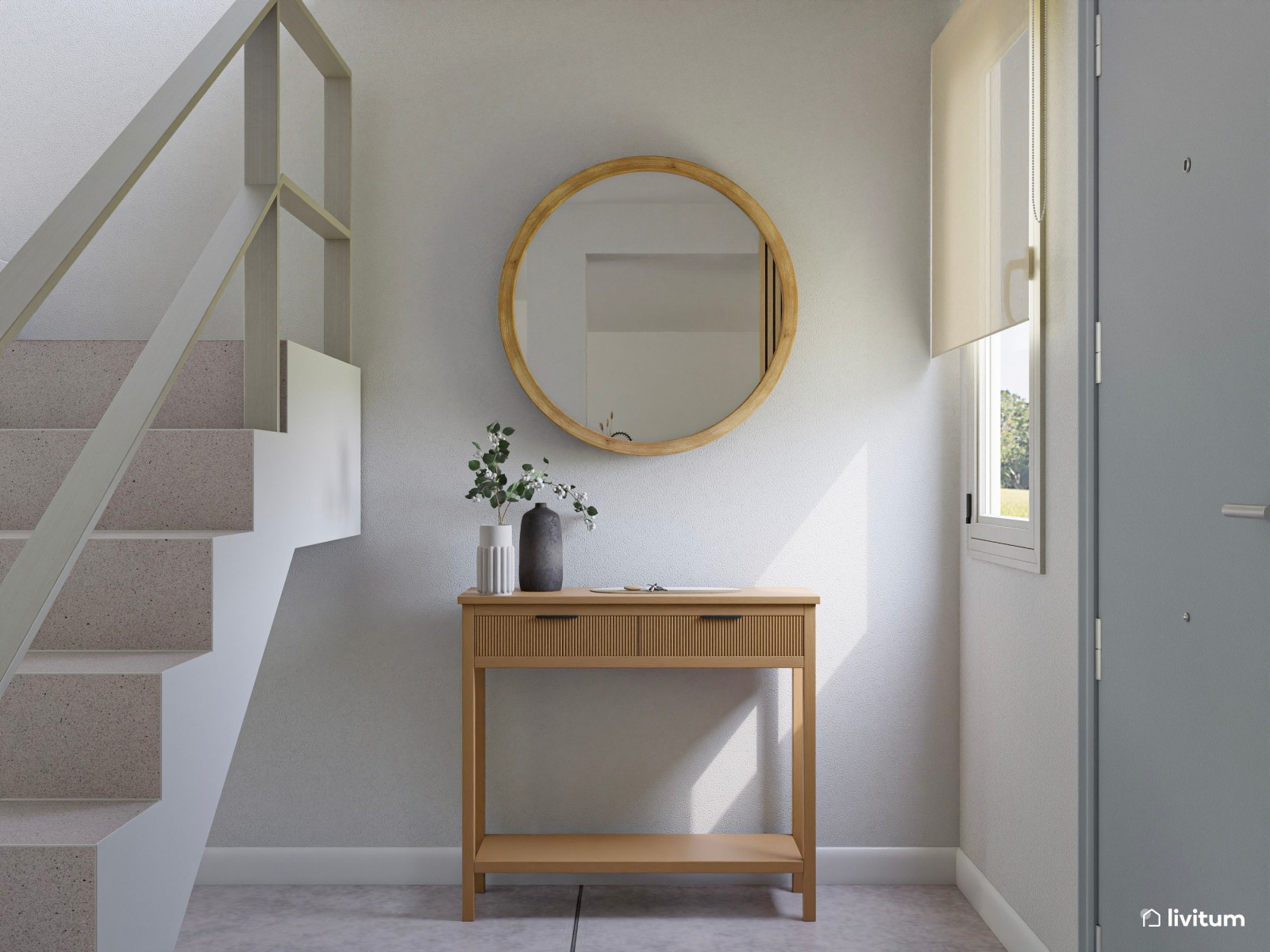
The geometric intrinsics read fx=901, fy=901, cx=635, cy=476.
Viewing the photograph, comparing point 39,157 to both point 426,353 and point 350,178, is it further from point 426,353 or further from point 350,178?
point 426,353

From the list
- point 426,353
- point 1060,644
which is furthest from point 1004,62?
point 426,353

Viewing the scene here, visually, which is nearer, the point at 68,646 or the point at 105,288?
the point at 68,646

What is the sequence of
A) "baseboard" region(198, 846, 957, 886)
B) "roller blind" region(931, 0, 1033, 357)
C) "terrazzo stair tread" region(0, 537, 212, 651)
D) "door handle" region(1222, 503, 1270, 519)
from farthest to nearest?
"baseboard" region(198, 846, 957, 886), "roller blind" region(931, 0, 1033, 357), "terrazzo stair tread" region(0, 537, 212, 651), "door handle" region(1222, 503, 1270, 519)

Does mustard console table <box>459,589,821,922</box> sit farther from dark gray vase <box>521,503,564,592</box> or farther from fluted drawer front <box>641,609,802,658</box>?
dark gray vase <box>521,503,564,592</box>

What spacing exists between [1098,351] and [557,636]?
1.44 metres

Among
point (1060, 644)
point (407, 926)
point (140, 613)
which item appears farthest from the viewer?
point (407, 926)

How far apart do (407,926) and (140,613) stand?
1.28 m

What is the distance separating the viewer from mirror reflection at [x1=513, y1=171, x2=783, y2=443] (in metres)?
2.69

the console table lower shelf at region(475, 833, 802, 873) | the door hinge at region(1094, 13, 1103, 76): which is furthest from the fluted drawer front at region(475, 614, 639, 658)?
the door hinge at region(1094, 13, 1103, 76)

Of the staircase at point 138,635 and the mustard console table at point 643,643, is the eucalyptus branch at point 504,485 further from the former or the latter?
the staircase at point 138,635

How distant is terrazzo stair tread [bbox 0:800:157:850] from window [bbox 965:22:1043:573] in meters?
1.85

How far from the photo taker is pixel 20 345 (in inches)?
90.8

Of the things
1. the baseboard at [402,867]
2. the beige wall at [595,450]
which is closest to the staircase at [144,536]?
the beige wall at [595,450]

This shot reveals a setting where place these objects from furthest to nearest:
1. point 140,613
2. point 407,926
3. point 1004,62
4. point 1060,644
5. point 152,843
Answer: point 407,926
point 1004,62
point 1060,644
point 140,613
point 152,843
